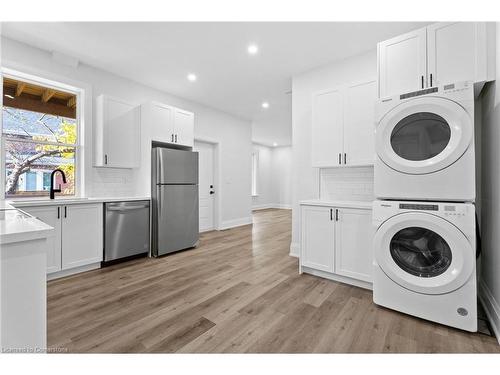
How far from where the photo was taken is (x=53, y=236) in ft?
9.03

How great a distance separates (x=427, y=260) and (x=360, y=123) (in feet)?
4.99

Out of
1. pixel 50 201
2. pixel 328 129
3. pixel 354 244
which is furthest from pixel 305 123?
pixel 50 201

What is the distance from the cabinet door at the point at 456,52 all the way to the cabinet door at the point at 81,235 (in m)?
3.91

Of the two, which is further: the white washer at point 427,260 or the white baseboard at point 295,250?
the white baseboard at point 295,250

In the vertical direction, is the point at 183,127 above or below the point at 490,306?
above

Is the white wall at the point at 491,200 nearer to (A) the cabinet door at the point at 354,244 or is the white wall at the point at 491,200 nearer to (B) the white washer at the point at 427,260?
(B) the white washer at the point at 427,260

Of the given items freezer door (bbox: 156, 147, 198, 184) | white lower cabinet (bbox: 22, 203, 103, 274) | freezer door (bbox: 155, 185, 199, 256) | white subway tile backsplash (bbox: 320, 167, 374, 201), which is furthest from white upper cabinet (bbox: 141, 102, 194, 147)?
white subway tile backsplash (bbox: 320, 167, 374, 201)

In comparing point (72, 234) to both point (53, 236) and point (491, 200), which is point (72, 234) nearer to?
point (53, 236)

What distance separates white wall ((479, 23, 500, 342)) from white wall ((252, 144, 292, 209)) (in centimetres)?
792

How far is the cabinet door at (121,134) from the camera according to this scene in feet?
11.5

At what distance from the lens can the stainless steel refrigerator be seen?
142 inches

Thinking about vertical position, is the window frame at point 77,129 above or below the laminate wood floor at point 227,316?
above

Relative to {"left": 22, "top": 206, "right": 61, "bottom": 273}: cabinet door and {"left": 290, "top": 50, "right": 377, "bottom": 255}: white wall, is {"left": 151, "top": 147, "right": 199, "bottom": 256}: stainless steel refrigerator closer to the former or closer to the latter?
{"left": 22, "top": 206, "right": 61, "bottom": 273}: cabinet door

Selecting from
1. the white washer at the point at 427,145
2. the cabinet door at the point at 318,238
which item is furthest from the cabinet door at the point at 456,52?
the cabinet door at the point at 318,238
